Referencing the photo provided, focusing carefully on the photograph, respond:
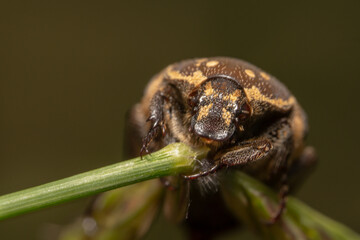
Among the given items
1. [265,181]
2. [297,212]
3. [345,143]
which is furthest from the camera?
[345,143]

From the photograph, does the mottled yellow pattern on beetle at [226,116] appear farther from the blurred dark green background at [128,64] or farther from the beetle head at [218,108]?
the blurred dark green background at [128,64]

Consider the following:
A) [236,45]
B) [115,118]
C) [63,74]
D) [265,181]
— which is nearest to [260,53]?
[236,45]

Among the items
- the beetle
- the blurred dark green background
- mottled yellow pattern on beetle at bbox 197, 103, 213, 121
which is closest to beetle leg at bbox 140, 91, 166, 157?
the beetle

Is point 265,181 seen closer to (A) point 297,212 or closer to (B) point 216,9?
(A) point 297,212

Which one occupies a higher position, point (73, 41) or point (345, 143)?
point (73, 41)

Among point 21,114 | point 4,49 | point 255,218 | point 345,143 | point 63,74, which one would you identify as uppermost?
point 4,49

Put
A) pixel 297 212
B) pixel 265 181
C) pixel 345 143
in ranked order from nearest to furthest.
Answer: pixel 297 212 < pixel 265 181 < pixel 345 143

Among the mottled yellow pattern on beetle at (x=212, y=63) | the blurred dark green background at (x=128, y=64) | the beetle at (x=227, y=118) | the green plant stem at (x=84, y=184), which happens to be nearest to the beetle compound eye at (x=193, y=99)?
the beetle at (x=227, y=118)
